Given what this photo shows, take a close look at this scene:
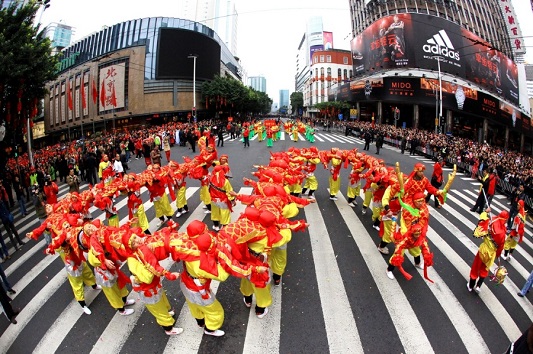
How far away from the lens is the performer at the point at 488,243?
5.41 m

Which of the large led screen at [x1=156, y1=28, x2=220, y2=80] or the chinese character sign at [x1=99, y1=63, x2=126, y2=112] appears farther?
the large led screen at [x1=156, y1=28, x2=220, y2=80]

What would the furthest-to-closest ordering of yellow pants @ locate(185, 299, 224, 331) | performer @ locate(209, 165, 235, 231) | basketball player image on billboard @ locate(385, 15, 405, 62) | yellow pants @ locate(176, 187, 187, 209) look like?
basketball player image on billboard @ locate(385, 15, 405, 62)
yellow pants @ locate(176, 187, 187, 209)
performer @ locate(209, 165, 235, 231)
yellow pants @ locate(185, 299, 224, 331)

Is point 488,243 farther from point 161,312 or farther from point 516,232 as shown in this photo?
point 161,312

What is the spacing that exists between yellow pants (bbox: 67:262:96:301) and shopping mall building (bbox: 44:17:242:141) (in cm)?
4134

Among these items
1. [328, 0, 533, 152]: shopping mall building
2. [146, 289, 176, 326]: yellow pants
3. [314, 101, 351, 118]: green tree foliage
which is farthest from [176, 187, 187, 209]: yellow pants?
[314, 101, 351, 118]: green tree foliage

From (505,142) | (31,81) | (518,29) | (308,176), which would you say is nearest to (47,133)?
(31,81)

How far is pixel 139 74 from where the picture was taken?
46375 millimetres

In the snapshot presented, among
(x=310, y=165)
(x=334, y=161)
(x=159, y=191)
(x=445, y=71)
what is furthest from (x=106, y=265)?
(x=445, y=71)

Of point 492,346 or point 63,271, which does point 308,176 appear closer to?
point 492,346

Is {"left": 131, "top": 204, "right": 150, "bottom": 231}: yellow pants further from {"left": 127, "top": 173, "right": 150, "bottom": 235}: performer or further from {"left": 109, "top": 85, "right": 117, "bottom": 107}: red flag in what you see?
{"left": 109, "top": 85, "right": 117, "bottom": 107}: red flag

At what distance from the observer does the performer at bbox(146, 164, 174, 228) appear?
27.2ft

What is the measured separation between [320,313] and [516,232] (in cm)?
560

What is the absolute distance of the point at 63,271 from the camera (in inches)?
272

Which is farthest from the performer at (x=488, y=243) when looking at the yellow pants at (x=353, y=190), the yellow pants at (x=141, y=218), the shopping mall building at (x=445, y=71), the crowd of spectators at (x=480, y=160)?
the shopping mall building at (x=445, y=71)
